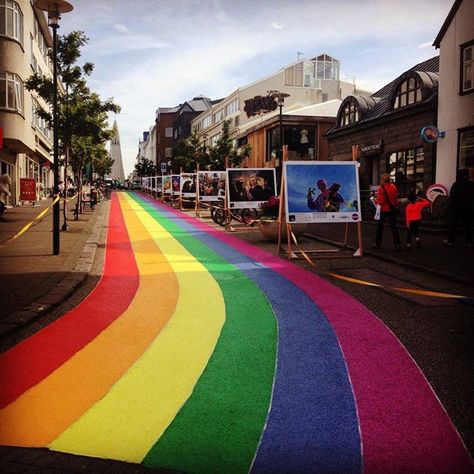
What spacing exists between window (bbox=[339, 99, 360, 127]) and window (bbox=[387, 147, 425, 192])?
4909 millimetres

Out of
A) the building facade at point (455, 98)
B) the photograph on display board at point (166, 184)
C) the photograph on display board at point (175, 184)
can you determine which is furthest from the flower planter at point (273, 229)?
the photograph on display board at point (166, 184)

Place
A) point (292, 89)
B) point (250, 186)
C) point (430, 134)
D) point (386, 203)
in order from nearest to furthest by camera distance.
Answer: point (386, 203), point (250, 186), point (430, 134), point (292, 89)

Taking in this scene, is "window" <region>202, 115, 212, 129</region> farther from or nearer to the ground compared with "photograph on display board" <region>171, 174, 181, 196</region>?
farther from the ground

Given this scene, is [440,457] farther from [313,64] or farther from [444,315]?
[313,64]

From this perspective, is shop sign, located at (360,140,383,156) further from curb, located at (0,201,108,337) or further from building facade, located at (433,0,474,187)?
curb, located at (0,201,108,337)

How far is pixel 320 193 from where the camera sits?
11422 mm

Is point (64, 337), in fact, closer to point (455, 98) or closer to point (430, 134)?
point (430, 134)

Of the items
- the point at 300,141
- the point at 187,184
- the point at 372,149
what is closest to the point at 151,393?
the point at 372,149

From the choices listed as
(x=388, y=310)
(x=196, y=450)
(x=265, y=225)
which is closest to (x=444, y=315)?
(x=388, y=310)

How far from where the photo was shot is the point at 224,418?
3289mm

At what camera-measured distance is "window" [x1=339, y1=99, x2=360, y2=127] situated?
27673mm

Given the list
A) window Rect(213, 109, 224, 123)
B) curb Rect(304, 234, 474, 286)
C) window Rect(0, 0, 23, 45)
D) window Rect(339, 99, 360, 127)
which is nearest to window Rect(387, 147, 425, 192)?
window Rect(339, 99, 360, 127)

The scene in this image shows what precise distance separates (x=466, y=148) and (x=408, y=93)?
5.38 meters

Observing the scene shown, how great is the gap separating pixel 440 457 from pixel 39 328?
422cm
